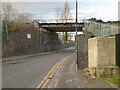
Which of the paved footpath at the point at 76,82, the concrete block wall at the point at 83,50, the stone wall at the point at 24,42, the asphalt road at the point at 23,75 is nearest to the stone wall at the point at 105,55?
the paved footpath at the point at 76,82

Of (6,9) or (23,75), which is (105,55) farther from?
(6,9)

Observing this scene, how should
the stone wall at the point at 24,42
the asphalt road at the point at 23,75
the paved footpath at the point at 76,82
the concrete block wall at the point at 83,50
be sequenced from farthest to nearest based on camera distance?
the stone wall at the point at 24,42 < the concrete block wall at the point at 83,50 < the asphalt road at the point at 23,75 < the paved footpath at the point at 76,82

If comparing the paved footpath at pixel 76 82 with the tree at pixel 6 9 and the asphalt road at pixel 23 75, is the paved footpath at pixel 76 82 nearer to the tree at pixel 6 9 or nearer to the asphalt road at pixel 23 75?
the asphalt road at pixel 23 75

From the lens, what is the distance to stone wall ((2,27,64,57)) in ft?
149

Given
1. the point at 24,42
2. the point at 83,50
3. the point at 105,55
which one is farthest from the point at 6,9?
the point at 105,55

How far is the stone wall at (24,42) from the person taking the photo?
4546cm

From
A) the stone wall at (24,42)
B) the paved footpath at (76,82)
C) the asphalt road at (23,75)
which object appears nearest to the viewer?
the paved footpath at (76,82)

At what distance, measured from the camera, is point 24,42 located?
5494 cm

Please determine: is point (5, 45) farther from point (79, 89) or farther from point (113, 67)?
point (79, 89)

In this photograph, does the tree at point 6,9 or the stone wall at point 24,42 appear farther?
the tree at point 6,9

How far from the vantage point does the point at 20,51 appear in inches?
2039

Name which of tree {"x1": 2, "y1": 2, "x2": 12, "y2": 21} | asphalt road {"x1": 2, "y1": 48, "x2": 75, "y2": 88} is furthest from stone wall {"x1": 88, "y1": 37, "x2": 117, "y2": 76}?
tree {"x1": 2, "y1": 2, "x2": 12, "y2": 21}

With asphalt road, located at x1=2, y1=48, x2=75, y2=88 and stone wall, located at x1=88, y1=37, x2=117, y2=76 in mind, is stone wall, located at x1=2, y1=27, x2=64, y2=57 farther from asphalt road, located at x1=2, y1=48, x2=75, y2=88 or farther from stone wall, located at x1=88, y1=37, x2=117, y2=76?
stone wall, located at x1=88, y1=37, x2=117, y2=76

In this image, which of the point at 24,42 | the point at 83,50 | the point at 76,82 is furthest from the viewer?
the point at 24,42
